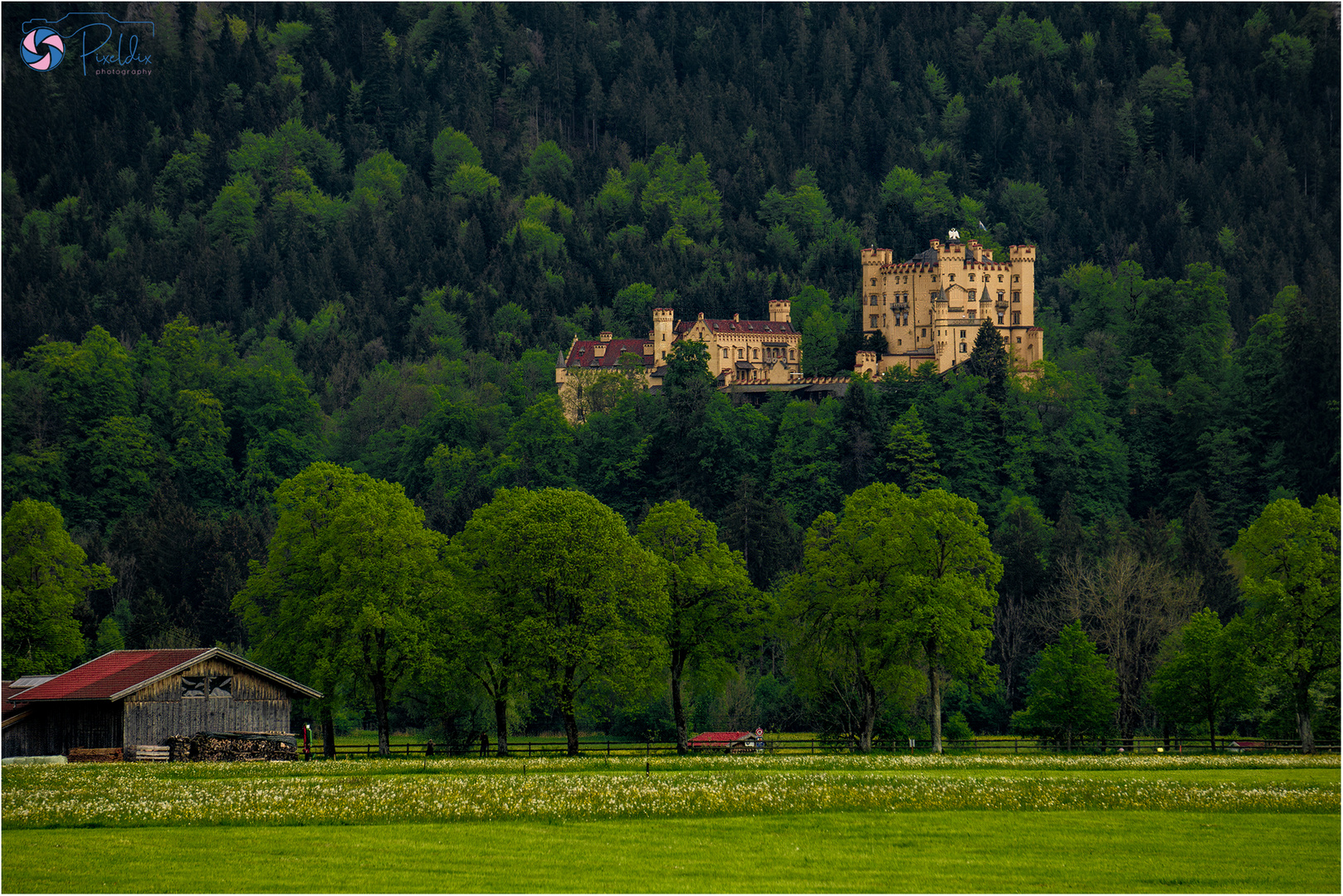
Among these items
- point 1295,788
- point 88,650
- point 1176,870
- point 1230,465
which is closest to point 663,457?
point 1230,465

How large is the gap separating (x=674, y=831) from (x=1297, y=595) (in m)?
44.6

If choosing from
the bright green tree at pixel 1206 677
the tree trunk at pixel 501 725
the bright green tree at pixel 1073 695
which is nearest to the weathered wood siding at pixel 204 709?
the tree trunk at pixel 501 725

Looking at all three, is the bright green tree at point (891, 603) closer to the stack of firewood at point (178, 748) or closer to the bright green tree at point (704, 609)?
the bright green tree at point (704, 609)

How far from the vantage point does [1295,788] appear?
4916 centimetres

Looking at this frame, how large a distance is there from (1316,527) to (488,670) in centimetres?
3913

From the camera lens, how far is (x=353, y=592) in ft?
255

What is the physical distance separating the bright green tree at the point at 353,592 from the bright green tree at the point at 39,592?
601 inches

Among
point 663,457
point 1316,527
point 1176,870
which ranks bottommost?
point 1176,870

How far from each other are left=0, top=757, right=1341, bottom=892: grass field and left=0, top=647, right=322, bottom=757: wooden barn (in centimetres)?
1362

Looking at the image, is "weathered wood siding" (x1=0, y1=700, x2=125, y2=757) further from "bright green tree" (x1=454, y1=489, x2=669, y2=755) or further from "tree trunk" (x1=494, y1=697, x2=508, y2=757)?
"bright green tree" (x1=454, y1=489, x2=669, y2=755)

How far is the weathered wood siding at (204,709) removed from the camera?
70188 mm

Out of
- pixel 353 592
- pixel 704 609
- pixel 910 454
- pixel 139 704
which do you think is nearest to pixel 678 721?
pixel 704 609

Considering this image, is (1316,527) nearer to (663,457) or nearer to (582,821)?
(582,821)

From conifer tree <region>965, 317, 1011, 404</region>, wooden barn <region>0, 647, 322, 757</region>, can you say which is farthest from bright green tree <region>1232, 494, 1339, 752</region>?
conifer tree <region>965, 317, 1011, 404</region>
